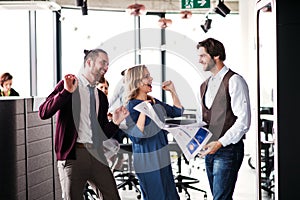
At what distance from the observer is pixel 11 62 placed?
32.4ft

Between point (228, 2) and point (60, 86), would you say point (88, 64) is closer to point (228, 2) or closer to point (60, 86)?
point (60, 86)

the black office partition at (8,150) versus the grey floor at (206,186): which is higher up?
the black office partition at (8,150)

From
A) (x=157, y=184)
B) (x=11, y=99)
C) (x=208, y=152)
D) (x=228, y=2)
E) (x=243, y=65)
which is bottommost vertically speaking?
(x=157, y=184)

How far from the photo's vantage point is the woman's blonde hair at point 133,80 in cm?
440

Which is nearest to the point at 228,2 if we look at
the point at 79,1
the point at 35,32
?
the point at 35,32

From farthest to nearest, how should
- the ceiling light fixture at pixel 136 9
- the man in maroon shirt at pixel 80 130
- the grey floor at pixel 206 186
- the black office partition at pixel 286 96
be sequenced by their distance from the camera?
the ceiling light fixture at pixel 136 9, the grey floor at pixel 206 186, the man in maroon shirt at pixel 80 130, the black office partition at pixel 286 96

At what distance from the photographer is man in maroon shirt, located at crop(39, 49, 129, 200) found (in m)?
4.06

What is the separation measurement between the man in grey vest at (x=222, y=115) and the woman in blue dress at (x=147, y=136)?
0.32 m

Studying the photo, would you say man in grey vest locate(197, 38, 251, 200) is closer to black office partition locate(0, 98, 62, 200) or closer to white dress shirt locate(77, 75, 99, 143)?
white dress shirt locate(77, 75, 99, 143)

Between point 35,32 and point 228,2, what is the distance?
4.46m

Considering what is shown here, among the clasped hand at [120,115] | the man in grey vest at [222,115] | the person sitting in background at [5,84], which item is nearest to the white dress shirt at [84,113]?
the clasped hand at [120,115]

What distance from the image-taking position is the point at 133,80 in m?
4.41

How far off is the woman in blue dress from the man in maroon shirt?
0.98 feet

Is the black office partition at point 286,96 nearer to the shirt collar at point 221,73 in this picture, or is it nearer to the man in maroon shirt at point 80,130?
the shirt collar at point 221,73
